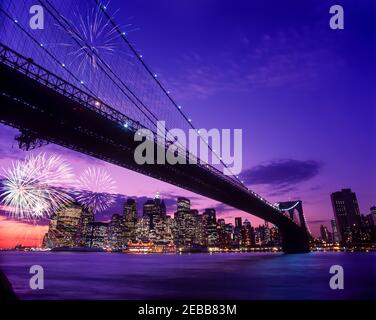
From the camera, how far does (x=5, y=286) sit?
7805mm

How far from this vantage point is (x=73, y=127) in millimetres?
20688

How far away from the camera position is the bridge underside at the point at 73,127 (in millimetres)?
16375

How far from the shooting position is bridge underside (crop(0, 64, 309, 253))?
16.4m

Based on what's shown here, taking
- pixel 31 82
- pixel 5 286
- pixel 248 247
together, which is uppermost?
pixel 31 82

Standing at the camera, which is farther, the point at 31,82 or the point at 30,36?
the point at 30,36

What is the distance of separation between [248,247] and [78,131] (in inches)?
6529
